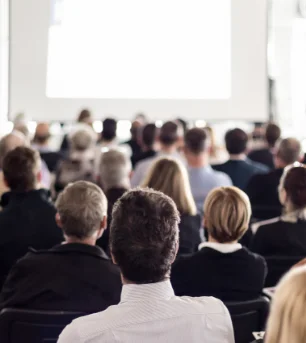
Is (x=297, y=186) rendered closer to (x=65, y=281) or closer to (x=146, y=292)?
(x=65, y=281)

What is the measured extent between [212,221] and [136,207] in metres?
1.14

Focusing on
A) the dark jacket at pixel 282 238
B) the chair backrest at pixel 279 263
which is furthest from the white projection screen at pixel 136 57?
the chair backrest at pixel 279 263

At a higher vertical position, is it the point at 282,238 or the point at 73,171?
the point at 73,171

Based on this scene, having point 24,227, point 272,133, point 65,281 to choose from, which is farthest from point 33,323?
point 272,133

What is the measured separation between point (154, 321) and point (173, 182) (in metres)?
2.30

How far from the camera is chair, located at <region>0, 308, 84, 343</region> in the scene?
7.77 feet

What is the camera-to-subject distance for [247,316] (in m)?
2.57

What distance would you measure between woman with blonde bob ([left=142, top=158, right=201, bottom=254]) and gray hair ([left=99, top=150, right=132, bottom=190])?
0.60m

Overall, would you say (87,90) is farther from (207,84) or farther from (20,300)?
(20,300)

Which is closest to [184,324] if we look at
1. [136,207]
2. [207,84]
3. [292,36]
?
[136,207]

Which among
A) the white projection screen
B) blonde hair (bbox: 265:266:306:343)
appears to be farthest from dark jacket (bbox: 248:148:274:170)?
blonde hair (bbox: 265:266:306:343)

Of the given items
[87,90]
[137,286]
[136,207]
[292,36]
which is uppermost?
[292,36]

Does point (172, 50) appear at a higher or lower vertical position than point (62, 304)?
higher

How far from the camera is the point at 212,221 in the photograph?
3.02 metres
